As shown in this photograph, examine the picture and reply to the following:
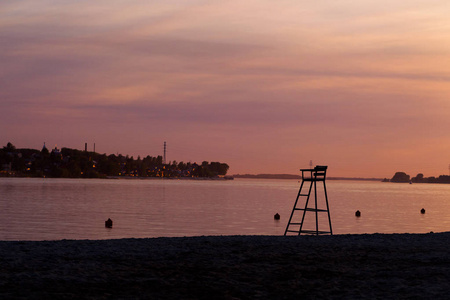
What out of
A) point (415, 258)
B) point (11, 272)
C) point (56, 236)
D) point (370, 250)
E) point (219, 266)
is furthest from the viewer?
point (56, 236)

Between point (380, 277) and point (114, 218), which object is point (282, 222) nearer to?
point (114, 218)

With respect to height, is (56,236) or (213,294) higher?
(213,294)

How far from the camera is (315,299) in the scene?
10.6 meters

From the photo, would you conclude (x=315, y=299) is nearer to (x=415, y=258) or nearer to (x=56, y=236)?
(x=415, y=258)

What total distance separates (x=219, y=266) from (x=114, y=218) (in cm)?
5850

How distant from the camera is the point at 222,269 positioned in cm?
1312

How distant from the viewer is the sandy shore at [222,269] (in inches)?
432

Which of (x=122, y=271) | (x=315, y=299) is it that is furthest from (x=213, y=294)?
(x=122, y=271)

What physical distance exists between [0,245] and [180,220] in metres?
54.4

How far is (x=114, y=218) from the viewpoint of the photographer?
70188 mm

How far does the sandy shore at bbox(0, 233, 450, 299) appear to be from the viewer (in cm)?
1096

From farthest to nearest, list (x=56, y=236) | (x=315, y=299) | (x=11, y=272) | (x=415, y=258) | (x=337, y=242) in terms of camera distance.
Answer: (x=56, y=236) < (x=337, y=242) < (x=415, y=258) < (x=11, y=272) < (x=315, y=299)

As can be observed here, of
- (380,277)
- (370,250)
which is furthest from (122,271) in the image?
(370,250)

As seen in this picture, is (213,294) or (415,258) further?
(415,258)
